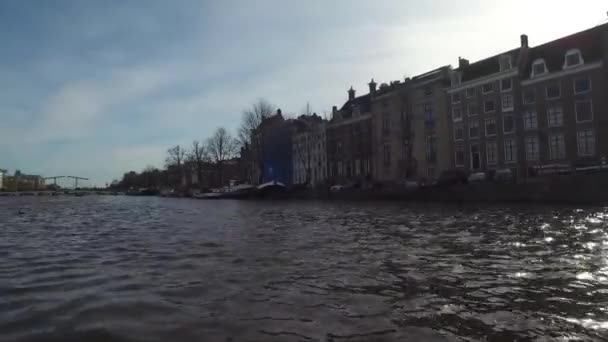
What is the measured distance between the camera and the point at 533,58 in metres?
49.7

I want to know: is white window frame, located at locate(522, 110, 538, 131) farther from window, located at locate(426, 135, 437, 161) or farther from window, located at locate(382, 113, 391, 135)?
window, located at locate(382, 113, 391, 135)

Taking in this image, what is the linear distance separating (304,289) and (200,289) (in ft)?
5.38

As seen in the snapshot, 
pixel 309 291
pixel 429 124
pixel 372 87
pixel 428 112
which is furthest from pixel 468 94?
pixel 309 291

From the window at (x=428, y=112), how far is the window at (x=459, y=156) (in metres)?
6.91

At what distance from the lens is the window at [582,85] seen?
140ft

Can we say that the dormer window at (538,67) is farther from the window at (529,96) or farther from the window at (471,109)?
the window at (471,109)

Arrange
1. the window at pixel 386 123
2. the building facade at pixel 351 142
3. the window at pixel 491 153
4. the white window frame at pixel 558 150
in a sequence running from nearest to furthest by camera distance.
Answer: the white window frame at pixel 558 150 < the window at pixel 491 153 < the window at pixel 386 123 < the building facade at pixel 351 142

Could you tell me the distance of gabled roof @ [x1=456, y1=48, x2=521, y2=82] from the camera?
5172 cm

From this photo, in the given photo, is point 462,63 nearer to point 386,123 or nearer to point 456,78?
point 456,78

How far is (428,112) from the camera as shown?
202ft

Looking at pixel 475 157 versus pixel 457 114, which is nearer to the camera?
pixel 475 157

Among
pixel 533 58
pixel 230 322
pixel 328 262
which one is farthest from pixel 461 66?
pixel 230 322

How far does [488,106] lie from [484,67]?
6266mm

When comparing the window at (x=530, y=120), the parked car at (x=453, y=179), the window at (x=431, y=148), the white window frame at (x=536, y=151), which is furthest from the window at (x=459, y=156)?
the parked car at (x=453, y=179)
